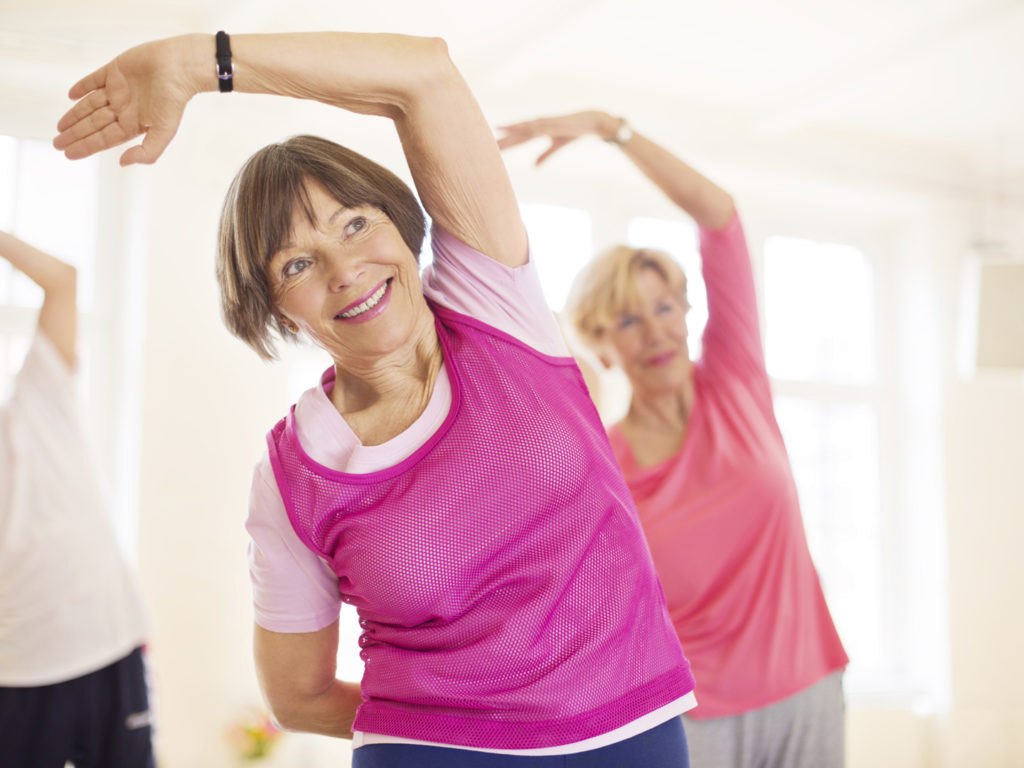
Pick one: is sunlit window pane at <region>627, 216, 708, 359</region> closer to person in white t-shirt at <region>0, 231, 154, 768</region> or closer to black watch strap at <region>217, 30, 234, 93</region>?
person in white t-shirt at <region>0, 231, 154, 768</region>

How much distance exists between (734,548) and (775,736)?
12.7 inches

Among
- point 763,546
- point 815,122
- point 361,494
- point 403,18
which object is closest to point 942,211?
point 815,122

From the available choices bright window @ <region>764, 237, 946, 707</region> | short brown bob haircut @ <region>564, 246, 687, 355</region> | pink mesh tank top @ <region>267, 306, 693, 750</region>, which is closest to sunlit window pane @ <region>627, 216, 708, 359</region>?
bright window @ <region>764, 237, 946, 707</region>

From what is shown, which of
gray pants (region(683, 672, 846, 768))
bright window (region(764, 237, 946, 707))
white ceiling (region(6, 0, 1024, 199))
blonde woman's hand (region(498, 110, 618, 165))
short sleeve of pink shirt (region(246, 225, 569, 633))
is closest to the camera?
short sleeve of pink shirt (region(246, 225, 569, 633))

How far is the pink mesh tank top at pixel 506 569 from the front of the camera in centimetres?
97

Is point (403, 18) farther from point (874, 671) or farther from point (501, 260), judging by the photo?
point (874, 671)

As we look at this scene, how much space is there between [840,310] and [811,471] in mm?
858

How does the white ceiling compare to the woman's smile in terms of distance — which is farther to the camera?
the white ceiling

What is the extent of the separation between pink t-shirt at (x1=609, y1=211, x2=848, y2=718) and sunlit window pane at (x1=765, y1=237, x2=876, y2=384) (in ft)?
10.9

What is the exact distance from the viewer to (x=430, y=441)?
102 centimetres

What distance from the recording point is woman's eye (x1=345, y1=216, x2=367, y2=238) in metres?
1.09

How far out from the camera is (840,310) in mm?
5426

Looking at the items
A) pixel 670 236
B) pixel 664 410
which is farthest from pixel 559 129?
pixel 670 236

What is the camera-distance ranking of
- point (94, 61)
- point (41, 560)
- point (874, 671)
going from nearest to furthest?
point (41, 560)
point (94, 61)
point (874, 671)
